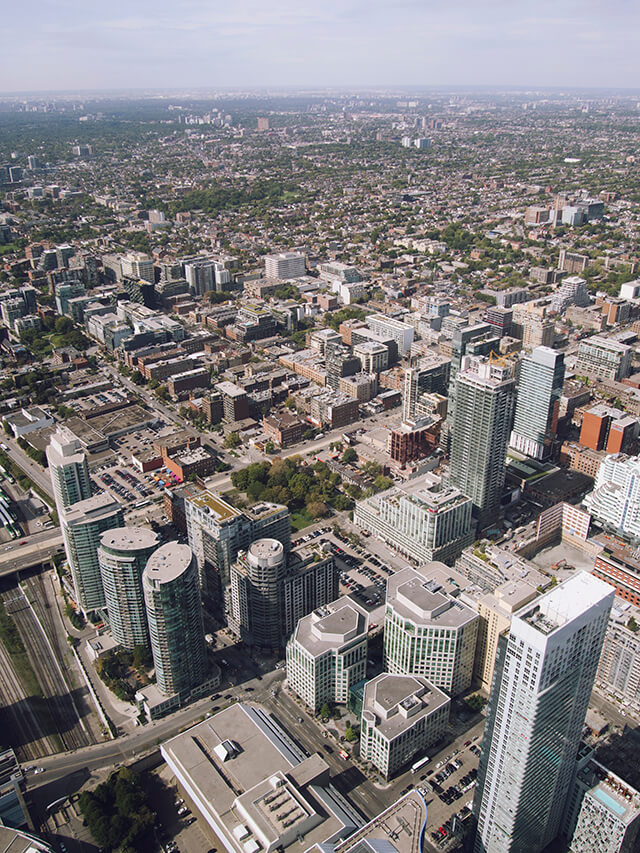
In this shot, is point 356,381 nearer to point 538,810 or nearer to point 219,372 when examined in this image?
point 219,372

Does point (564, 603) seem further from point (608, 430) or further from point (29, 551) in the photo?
point (608, 430)

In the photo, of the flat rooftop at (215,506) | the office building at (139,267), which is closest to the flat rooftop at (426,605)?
the flat rooftop at (215,506)

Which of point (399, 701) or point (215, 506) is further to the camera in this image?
point (215, 506)

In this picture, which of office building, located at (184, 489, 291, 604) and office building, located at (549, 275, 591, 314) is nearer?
office building, located at (184, 489, 291, 604)

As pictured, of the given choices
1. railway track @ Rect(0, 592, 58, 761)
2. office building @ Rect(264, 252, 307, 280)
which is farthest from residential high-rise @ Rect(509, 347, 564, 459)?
office building @ Rect(264, 252, 307, 280)

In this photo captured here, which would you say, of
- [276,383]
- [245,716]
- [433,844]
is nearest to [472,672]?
[433,844]

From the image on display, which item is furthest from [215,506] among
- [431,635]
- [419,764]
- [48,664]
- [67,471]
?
[419,764]

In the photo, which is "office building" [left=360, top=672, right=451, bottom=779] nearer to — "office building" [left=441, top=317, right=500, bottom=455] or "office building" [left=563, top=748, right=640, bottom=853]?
"office building" [left=563, top=748, right=640, bottom=853]
